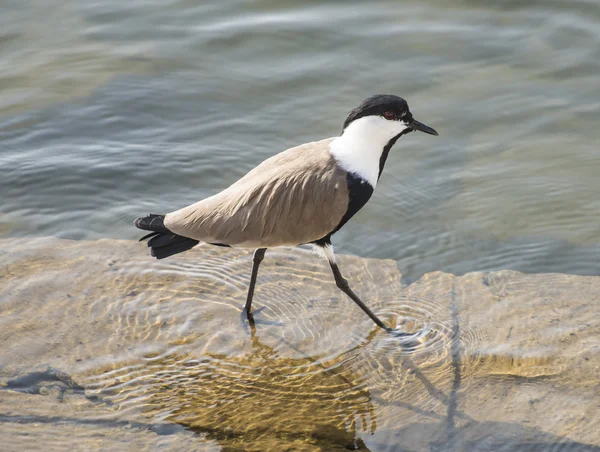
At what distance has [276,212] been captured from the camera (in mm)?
4863

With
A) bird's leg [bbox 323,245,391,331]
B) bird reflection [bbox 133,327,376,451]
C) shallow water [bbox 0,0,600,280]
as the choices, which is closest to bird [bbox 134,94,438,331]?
bird's leg [bbox 323,245,391,331]

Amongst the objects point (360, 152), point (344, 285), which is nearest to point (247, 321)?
point (344, 285)

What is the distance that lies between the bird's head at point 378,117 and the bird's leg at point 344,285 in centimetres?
76

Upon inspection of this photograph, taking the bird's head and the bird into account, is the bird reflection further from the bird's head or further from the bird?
the bird's head

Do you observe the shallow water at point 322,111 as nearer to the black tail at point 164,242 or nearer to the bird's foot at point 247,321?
the bird's foot at point 247,321

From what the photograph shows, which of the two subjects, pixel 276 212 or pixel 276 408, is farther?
pixel 276 212

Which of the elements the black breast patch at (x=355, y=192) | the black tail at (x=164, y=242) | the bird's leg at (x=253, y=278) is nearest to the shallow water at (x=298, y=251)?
the bird's leg at (x=253, y=278)

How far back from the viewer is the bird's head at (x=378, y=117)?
4.93 m

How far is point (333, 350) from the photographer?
4.87 meters

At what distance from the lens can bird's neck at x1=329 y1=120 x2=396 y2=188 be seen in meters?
4.90

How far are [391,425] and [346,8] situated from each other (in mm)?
6305

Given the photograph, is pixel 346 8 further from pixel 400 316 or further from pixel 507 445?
pixel 507 445

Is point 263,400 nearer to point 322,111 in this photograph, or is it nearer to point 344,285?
point 344,285

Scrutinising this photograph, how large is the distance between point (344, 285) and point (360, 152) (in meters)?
0.89
